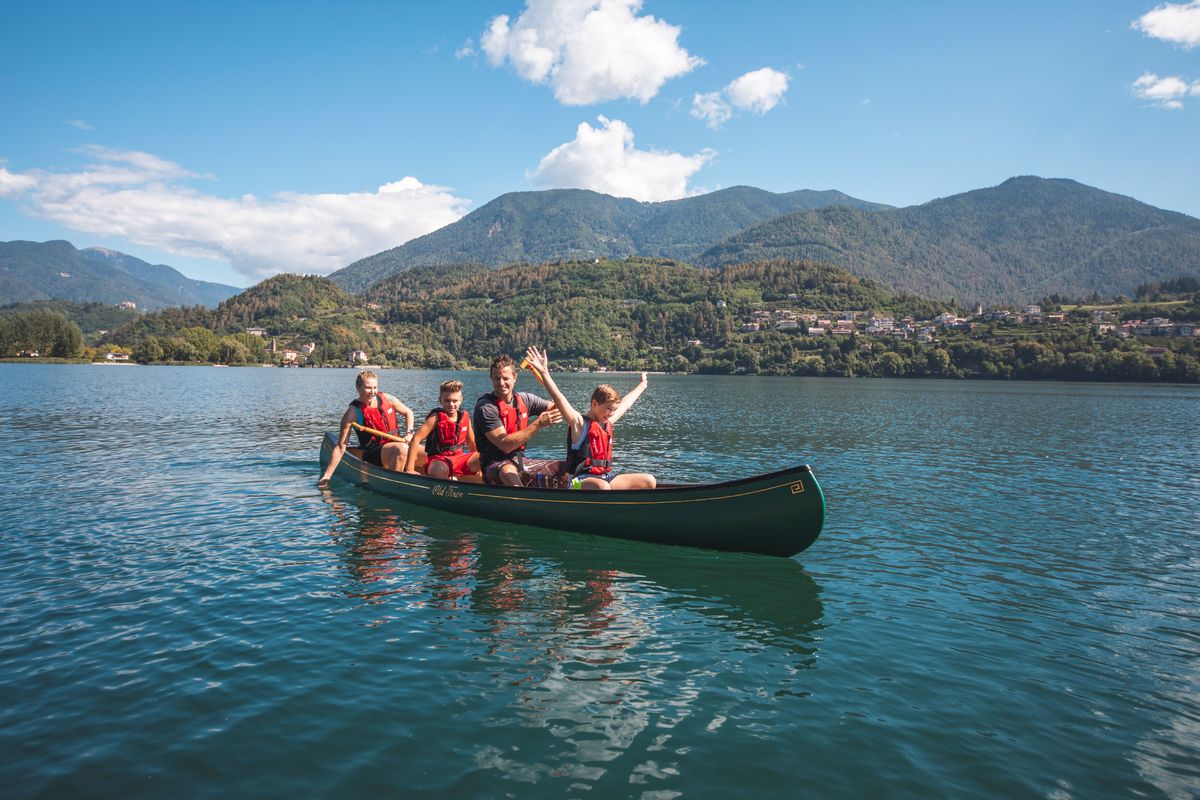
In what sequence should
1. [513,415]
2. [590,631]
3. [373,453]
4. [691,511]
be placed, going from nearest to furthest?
[590,631] → [691,511] → [513,415] → [373,453]

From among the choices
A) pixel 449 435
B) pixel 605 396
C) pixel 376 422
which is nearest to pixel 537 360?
pixel 605 396

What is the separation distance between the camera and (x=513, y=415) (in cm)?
1212

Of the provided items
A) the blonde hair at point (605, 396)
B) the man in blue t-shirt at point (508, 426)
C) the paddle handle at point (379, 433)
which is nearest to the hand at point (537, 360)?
the man in blue t-shirt at point (508, 426)

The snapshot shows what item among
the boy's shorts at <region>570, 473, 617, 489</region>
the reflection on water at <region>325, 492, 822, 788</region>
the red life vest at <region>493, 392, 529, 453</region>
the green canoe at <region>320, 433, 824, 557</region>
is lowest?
the reflection on water at <region>325, 492, 822, 788</region>

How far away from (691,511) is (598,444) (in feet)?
6.66

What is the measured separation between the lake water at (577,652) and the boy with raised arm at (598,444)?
1.32 m

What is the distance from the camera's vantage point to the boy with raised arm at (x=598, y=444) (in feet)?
35.9

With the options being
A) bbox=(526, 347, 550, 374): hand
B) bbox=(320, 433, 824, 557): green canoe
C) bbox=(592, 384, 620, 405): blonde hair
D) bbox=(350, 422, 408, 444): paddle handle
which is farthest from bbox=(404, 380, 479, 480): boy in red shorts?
bbox=(526, 347, 550, 374): hand

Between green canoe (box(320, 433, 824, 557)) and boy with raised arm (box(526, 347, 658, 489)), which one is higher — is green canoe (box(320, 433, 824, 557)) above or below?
below

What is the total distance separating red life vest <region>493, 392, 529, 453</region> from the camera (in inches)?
472

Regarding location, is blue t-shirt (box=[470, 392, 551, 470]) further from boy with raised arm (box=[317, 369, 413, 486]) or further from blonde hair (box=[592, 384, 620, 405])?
boy with raised arm (box=[317, 369, 413, 486])

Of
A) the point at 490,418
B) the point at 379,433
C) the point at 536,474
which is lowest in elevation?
the point at 536,474

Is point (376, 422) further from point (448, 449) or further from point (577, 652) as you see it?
point (577, 652)

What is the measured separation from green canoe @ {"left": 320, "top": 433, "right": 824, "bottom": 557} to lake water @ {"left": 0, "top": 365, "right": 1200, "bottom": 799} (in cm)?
45
